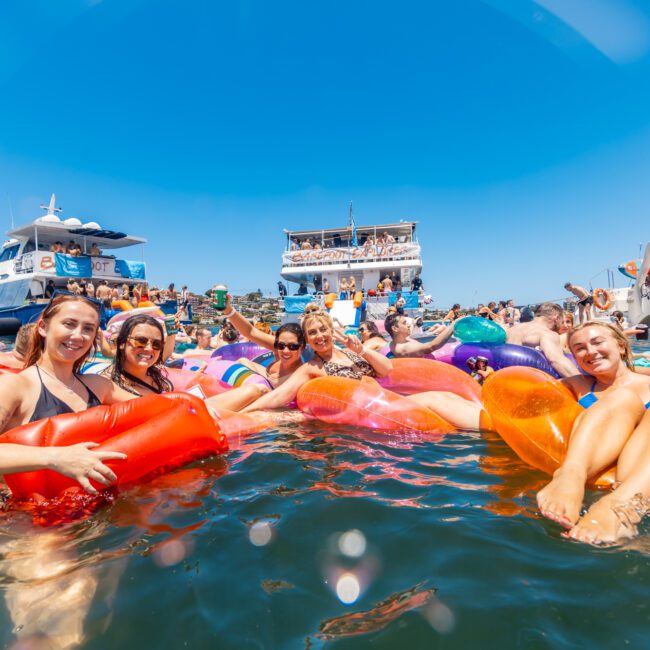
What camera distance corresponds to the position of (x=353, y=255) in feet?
73.4

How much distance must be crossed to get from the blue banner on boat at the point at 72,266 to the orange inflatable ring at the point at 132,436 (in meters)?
19.2

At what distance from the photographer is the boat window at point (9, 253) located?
Result: 65.9 ft

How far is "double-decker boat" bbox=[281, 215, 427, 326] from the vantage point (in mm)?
21766

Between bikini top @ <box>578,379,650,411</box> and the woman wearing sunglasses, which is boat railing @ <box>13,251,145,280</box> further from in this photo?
bikini top @ <box>578,379,650,411</box>

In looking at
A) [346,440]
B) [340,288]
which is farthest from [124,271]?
[346,440]

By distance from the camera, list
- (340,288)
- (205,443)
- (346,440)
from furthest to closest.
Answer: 1. (340,288)
2. (346,440)
3. (205,443)

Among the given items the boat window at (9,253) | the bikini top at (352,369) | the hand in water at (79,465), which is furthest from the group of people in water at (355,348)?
the boat window at (9,253)

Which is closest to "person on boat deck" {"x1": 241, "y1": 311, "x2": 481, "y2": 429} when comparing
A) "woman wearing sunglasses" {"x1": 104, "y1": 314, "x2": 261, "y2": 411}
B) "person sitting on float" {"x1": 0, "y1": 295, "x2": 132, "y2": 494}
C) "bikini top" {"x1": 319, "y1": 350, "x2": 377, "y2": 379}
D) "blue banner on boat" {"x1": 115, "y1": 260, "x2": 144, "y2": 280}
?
"bikini top" {"x1": 319, "y1": 350, "x2": 377, "y2": 379}

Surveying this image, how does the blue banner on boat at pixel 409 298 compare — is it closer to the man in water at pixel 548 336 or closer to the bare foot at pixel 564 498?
the man in water at pixel 548 336

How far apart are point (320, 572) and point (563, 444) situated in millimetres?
1734

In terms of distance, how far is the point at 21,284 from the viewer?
18234 millimetres

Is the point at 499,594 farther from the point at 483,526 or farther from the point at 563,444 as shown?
the point at 563,444

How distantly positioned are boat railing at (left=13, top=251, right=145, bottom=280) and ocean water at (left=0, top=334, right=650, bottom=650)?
63.9 ft

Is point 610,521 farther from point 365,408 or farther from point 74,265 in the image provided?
point 74,265
